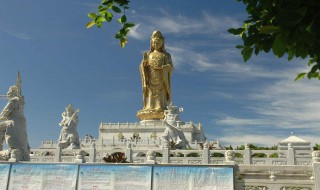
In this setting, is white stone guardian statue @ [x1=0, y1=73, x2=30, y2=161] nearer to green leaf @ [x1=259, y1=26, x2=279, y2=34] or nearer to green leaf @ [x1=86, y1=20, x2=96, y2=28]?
green leaf @ [x1=86, y1=20, x2=96, y2=28]

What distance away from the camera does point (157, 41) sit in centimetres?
3341

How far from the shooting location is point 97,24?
3.85 meters

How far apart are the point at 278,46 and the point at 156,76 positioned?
30.4 meters

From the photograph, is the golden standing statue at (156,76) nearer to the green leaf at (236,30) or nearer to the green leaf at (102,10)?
the green leaf at (102,10)

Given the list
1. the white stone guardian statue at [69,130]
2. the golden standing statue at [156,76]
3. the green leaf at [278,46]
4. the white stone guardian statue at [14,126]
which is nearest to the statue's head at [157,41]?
the golden standing statue at [156,76]

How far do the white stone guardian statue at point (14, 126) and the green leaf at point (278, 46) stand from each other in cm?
1028

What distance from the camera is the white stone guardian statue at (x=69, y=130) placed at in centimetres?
2089

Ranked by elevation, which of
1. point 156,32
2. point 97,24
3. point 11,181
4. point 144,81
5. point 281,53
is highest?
point 156,32

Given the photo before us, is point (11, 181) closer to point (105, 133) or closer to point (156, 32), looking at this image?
point (105, 133)

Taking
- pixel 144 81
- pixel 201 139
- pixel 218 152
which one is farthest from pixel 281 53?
pixel 144 81

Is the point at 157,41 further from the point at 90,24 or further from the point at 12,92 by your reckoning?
the point at 90,24

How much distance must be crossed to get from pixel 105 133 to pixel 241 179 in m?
23.4

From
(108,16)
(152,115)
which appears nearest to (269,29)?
(108,16)

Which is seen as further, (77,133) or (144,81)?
(144,81)
